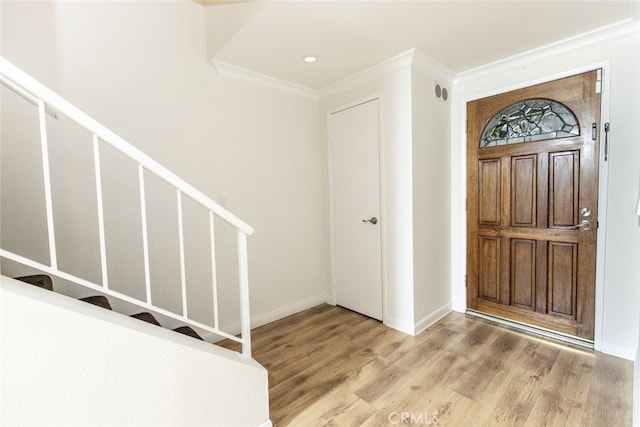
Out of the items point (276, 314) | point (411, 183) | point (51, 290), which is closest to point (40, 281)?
point (51, 290)

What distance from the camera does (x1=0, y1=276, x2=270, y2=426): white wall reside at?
2.90 ft

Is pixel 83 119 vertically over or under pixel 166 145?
under

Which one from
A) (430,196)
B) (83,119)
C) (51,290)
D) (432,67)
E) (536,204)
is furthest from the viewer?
(430,196)

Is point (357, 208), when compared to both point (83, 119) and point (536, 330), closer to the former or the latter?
point (536, 330)

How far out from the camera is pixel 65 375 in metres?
0.97

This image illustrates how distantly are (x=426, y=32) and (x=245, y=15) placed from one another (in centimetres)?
125

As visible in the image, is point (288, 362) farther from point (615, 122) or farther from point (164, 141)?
point (615, 122)

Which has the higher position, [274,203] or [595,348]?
[274,203]

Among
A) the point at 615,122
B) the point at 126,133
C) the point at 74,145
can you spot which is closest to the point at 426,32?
the point at 615,122

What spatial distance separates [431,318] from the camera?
2713 mm

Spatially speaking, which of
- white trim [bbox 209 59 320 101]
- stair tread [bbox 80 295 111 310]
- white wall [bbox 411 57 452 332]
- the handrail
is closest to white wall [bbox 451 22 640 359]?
white wall [bbox 411 57 452 332]

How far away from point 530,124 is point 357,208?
162 cm

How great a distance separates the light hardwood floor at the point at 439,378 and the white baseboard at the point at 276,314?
17 centimetres

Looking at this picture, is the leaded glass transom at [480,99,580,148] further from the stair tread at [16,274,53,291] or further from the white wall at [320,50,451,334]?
the stair tread at [16,274,53,291]
